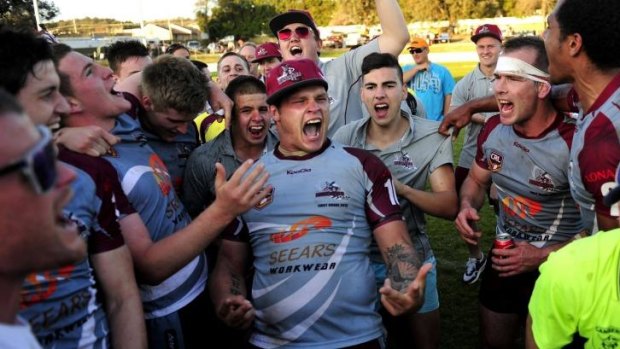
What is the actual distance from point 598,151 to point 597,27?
2.48 ft

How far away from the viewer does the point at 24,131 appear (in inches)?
59.2

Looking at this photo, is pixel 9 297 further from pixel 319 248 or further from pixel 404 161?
pixel 404 161

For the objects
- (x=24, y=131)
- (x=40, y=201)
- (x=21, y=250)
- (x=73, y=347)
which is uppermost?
(x=24, y=131)

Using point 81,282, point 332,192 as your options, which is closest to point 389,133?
point 332,192

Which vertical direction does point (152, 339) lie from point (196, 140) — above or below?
below

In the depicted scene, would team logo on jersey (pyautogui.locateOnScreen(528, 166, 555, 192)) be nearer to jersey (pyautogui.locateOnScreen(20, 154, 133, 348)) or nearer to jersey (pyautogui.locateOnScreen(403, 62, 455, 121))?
jersey (pyautogui.locateOnScreen(20, 154, 133, 348))

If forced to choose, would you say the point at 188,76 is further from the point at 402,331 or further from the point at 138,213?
the point at 402,331

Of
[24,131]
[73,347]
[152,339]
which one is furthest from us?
[152,339]

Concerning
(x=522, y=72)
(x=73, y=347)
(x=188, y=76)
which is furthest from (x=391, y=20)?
(x=73, y=347)

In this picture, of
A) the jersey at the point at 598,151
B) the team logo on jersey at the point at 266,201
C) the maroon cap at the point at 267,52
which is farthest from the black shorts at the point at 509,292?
the maroon cap at the point at 267,52

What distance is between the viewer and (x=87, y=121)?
3.06 metres

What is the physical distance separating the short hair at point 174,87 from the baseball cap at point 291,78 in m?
0.62

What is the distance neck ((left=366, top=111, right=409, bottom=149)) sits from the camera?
4.38 metres

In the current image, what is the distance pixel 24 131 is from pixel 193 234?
130cm
